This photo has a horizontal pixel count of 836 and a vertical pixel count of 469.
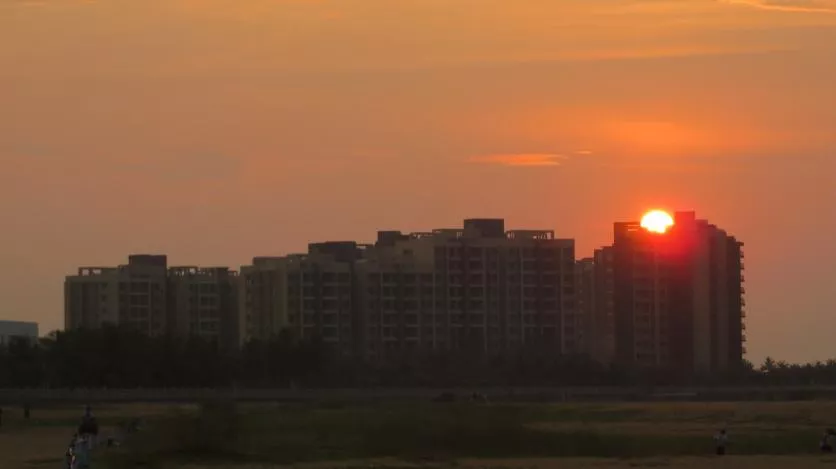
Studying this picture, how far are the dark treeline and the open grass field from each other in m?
47.0

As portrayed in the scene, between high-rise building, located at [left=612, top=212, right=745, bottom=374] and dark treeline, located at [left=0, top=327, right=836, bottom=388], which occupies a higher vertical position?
high-rise building, located at [left=612, top=212, right=745, bottom=374]

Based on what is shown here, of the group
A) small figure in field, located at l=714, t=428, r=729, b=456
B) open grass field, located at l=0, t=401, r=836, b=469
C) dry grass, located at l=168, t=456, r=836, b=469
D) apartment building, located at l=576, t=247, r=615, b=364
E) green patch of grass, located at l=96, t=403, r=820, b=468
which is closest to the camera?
dry grass, located at l=168, t=456, r=836, b=469

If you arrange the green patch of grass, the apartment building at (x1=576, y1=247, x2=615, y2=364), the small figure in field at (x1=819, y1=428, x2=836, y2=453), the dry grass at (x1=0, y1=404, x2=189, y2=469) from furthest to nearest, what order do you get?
1. the apartment building at (x1=576, y1=247, x2=615, y2=364)
2. the small figure in field at (x1=819, y1=428, x2=836, y2=453)
3. the green patch of grass
4. the dry grass at (x1=0, y1=404, x2=189, y2=469)

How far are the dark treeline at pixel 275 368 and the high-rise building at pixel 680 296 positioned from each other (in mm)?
11189

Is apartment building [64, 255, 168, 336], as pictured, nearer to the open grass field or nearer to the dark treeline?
the dark treeline

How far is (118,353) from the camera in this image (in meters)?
116

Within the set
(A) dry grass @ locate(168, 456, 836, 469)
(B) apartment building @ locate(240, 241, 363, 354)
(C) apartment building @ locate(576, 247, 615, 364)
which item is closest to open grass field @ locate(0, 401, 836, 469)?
(A) dry grass @ locate(168, 456, 836, 469)

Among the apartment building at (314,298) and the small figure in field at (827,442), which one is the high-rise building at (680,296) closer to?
the apartment building at (314,298)

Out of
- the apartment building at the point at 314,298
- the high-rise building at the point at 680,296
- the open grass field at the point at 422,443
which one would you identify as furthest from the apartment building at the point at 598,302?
the open grass field at the point at 422,443

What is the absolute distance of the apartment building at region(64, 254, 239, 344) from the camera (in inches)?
6511

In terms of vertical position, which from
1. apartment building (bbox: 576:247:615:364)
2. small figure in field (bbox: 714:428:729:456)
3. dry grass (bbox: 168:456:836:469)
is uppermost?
apartment building (bbox: 576:247:615:364)

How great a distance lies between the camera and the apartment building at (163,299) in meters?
165

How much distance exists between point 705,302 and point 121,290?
172 ft

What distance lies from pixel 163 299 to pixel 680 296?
46.7 m
